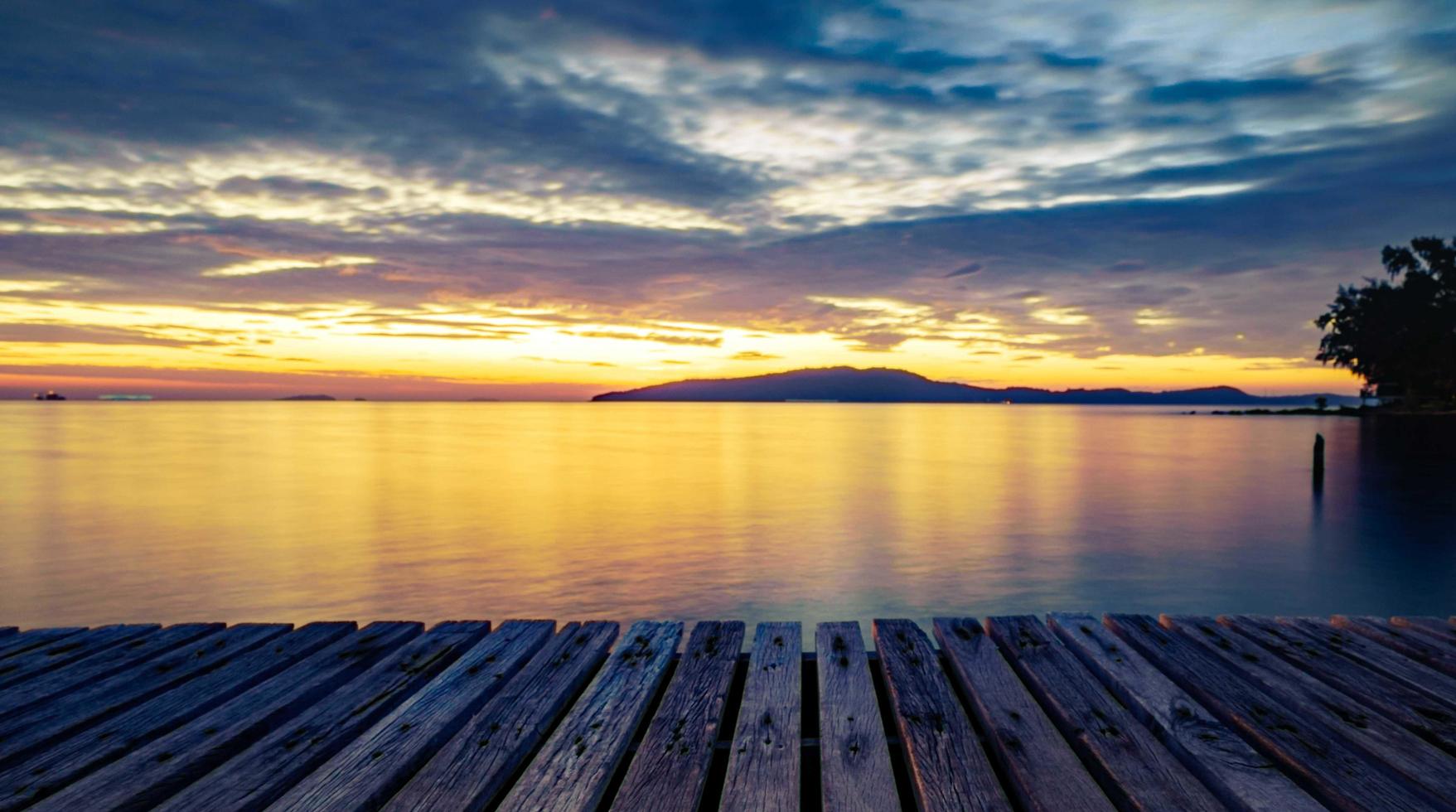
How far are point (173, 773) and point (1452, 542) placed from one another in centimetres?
2726

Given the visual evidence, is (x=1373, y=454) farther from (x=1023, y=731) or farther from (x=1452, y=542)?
(x=1023, y=731)

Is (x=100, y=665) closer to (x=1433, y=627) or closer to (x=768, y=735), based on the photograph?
(x=768, y=735)

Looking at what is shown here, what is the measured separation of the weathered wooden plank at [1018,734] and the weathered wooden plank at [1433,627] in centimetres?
347

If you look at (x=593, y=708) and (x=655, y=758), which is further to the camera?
(x=593, y=708)

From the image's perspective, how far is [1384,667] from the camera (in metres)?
4.96

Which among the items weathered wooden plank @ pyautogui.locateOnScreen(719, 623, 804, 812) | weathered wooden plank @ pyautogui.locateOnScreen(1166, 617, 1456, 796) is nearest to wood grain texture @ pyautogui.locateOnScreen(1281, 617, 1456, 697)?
weathered wooden plank @ pyautogui.locateOnScreen(1166, 617, 1456, 796)

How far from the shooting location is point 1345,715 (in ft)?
13.6

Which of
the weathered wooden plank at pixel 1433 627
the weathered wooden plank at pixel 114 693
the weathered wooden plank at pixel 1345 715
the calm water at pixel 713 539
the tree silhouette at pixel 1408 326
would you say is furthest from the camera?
the tree silhouette at pixel 1408 326

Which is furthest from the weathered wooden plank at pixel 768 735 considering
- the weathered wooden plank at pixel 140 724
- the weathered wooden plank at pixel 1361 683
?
the weathered wooden plank at pixel 1361 683

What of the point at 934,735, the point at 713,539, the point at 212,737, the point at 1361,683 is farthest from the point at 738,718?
the point at 713,539

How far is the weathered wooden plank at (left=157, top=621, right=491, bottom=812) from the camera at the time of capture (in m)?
3.42

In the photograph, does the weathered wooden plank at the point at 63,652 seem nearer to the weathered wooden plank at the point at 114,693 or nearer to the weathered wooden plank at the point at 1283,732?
the weathered wooden plank at the point at 114,693

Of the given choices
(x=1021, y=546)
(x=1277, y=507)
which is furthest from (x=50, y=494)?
(x=1277, y=507)

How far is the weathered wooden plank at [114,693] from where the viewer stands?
4113mm
